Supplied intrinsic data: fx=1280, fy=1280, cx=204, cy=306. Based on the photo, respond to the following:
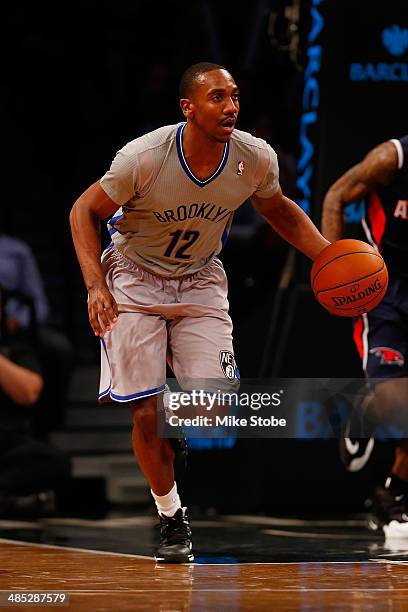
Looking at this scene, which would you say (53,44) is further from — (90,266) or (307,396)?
(90,266)

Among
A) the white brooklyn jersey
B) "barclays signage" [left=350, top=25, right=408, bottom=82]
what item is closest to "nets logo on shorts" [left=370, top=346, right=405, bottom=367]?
the white brooklyn jersey

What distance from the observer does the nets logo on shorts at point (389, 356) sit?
6.19 m

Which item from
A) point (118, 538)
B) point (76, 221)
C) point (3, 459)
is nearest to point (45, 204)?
point (3, 459)

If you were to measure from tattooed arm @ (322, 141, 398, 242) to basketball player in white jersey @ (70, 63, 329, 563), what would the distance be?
0.78m

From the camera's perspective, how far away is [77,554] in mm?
5270

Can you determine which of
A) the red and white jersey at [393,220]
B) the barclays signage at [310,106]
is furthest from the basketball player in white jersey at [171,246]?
the barclays signage at [310,106]

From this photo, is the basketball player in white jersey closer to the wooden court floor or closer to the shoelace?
the shoelace

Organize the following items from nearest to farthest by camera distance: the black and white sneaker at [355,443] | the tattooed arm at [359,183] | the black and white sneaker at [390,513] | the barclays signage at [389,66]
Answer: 1. the black and white sneaker at [390,513]
2. the tattooed arm at [359,183]
3. the black and white sneaker at [355,443]
4. the barclays signage at [389,66]

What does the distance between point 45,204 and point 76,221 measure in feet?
19.3

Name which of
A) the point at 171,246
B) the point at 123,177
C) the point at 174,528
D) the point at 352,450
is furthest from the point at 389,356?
the point at 123,177

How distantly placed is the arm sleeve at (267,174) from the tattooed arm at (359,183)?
0.87 m

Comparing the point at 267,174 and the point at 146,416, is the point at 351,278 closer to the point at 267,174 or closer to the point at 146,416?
the point at 267,174
